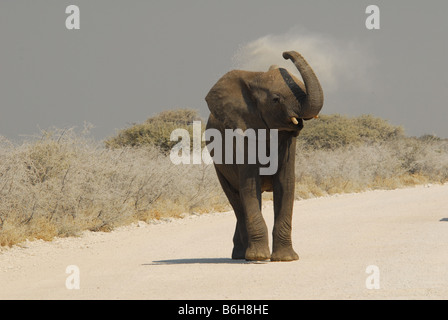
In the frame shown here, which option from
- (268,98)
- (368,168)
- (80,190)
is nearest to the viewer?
(268,98)

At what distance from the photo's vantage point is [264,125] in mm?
9688

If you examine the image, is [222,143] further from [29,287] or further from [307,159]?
[307,159]

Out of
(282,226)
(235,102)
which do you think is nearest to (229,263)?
(282,226)

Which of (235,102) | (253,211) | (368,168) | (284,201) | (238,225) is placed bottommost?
(368,168)

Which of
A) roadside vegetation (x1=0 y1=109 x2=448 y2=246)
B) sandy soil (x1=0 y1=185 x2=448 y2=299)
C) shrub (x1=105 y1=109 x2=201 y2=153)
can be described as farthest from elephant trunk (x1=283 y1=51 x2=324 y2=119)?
shrub (x1=105 y1=109 x2=201 y2=153)

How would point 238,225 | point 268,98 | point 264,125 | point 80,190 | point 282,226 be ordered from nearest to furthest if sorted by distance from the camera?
point 268,98 < point 264,125 < point 282,226 < point 238,225 < point 80,190

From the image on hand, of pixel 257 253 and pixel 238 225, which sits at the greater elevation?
pixel 238 225

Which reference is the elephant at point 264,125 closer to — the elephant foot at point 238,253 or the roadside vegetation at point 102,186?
the elephant foot at point 238,253

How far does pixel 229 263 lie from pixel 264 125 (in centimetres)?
191

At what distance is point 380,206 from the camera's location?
19797mm

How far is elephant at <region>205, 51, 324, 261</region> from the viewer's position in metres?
9.31

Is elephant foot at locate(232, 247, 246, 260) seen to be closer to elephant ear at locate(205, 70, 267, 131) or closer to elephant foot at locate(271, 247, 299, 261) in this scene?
elephant foot at locate(271, 247, 299, 261)

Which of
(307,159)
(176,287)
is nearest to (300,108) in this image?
(176,287)

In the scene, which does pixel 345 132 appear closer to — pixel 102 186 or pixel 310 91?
pixel 102 186
